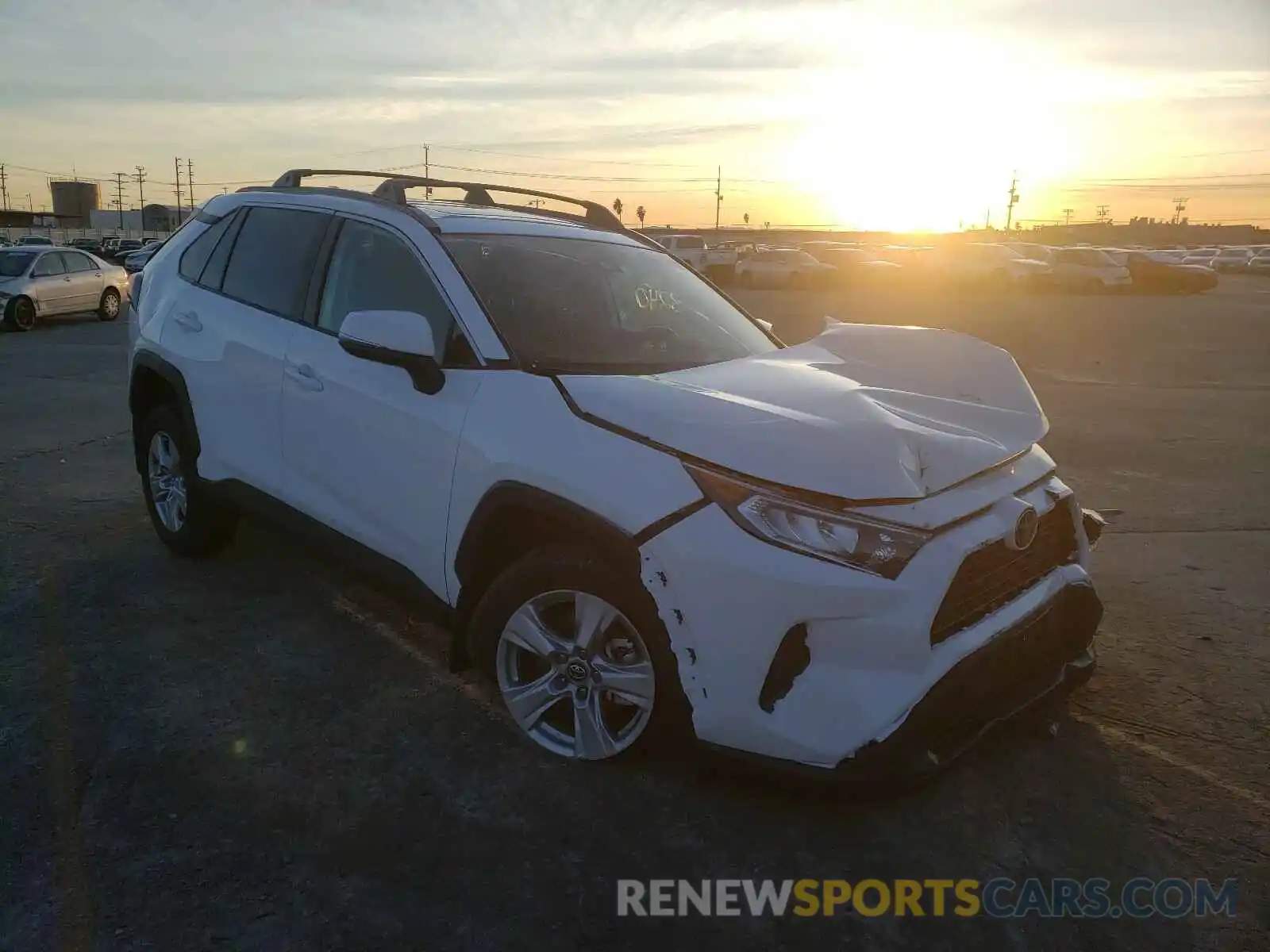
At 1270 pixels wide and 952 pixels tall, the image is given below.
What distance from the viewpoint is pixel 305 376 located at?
12.3ft

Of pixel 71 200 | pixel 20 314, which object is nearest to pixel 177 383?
pixel 20 314

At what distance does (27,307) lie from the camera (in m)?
17.3

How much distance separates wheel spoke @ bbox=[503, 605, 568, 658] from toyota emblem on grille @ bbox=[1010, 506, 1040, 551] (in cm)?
138

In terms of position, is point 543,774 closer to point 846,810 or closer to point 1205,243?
point 846,810

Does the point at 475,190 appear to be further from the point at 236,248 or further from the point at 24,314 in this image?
the point at 24,314

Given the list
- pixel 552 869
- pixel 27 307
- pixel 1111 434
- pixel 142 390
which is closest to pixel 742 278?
pixel 27 307

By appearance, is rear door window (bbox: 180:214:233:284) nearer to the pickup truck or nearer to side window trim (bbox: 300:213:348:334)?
side window trim (bbox: 300:213:348:334)

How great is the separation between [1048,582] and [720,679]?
1.18 meters

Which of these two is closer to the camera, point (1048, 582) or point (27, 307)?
point (1048, 582)

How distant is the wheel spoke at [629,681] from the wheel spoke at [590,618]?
0.07m

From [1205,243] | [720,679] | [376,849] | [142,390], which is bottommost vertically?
[376,849]

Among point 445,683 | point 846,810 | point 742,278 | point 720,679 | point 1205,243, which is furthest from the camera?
point 1205,243

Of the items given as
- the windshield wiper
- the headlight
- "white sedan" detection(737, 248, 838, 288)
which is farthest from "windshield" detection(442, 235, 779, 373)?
"white sedan" detection(737, 248, 838, 288)

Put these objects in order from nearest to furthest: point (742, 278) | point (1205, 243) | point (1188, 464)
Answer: point (1188, 464), point (742, 278), point (1205, 243)
